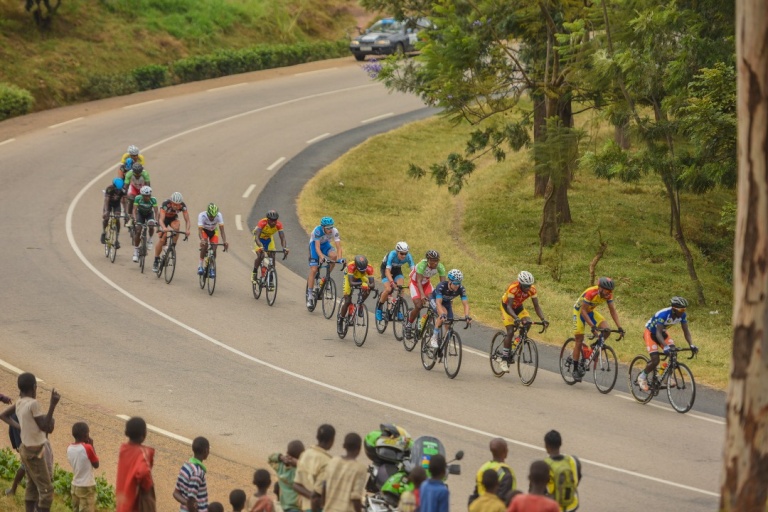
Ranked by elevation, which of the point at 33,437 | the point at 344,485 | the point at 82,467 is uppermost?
the point at 344,485

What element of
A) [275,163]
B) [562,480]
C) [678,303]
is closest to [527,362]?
[678,303]

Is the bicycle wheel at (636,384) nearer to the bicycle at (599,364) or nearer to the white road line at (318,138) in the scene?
the bicycle at (599,364)

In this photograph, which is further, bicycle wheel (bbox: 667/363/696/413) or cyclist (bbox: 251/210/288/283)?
cyclist (bbox: 251/210/288/283)

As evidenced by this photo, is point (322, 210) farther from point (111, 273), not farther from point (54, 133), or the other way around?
point (54, 133)

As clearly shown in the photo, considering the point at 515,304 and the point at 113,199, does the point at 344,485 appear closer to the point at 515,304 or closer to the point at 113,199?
the point at 515,304

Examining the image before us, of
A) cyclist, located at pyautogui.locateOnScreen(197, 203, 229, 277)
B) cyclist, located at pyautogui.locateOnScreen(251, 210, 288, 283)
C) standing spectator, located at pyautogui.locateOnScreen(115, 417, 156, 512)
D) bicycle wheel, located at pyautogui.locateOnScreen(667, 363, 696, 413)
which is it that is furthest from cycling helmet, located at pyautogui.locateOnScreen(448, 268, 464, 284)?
standing spectator, located at pyautogui.locateOnScreen(115, 417, 156, 512)

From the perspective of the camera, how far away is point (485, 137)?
111ft

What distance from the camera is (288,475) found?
11.2m

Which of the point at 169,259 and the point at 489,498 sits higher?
the point at 169,259

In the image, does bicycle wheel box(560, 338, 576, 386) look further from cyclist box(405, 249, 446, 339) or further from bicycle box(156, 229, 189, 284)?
bicycle box(156, 229, 189, 284)

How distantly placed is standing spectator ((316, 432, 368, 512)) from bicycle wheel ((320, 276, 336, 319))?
13386mm

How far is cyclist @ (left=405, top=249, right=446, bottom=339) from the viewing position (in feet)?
67.1

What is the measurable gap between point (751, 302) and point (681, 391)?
28.3 feet

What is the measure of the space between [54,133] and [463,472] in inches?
1162
